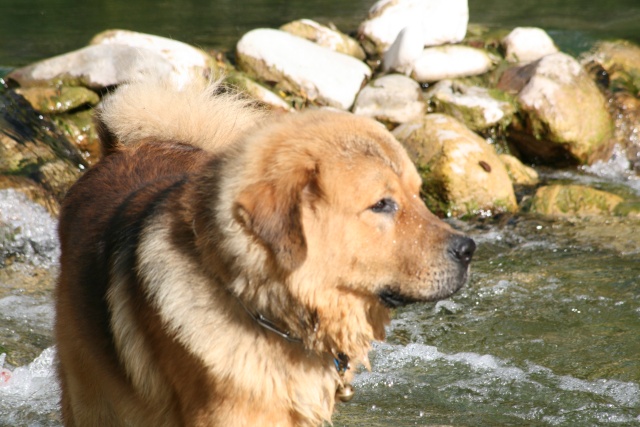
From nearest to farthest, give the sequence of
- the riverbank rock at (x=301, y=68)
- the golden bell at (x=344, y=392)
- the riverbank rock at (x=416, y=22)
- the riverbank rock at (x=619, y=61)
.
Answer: the golden bell at (x=344, y=392) → the riverbank rock at (x=301, y=68) → the riverbank rock at (x=619, y=61) → the riverbank rock at (x=416, y=22)

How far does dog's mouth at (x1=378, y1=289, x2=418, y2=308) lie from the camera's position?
3238 millimetres

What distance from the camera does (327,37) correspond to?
11906mm

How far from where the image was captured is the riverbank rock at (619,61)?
11.4 metres

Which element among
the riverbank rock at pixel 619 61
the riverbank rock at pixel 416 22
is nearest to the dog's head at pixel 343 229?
the riverbank rock at pixel 416 22

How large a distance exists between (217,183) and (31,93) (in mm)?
6588

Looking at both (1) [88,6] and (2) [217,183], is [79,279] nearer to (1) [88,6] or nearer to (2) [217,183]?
(2) [217,183]

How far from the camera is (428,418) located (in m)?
4.67

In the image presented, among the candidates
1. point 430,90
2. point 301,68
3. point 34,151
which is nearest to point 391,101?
point 430,90

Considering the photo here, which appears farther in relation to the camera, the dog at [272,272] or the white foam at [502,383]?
the white foam at [502,383]

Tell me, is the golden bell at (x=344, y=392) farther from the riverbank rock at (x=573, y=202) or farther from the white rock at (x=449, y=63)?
the white rock at (x=449, y=63)

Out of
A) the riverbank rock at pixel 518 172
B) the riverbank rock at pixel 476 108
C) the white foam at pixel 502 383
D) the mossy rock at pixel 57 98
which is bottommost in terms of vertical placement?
the riverbank rock at pixel 518 172

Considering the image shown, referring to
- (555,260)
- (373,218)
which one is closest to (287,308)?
(373,218)

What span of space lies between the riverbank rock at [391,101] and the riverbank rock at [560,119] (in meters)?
1.33

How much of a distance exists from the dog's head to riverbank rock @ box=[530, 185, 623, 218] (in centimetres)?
535
